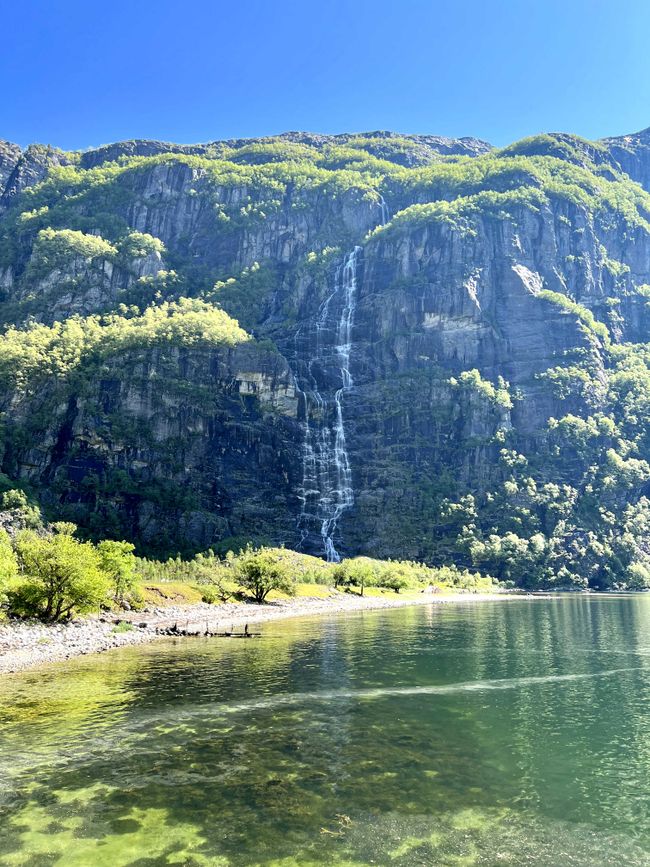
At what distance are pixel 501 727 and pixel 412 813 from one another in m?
10.6

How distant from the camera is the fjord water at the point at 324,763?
15625 millimetres

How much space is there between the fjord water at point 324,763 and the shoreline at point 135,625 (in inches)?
164

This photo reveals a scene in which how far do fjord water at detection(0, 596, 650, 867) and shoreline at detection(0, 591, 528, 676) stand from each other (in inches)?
164

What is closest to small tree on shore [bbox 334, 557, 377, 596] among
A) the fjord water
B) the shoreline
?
the shoreline

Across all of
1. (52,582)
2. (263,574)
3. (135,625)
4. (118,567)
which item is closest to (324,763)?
(52,582)

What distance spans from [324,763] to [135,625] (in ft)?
150

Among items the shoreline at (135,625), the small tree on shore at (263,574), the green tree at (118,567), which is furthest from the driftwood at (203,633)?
the small tree on shore at (263,574)

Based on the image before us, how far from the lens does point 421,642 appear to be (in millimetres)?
55469

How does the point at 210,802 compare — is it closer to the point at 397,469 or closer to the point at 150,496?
the point at 150,496

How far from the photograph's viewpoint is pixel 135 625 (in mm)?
62438

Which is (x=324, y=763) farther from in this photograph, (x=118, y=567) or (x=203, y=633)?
(x=118, y=567)

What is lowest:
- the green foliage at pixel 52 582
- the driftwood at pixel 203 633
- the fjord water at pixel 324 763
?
the fjord water at pixel 324 763

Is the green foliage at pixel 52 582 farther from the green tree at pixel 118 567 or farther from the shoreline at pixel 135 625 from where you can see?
the green tree at pixel 118 567

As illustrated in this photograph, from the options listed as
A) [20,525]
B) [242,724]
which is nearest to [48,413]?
[20,525]
